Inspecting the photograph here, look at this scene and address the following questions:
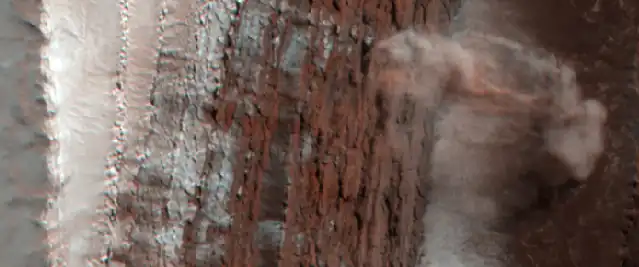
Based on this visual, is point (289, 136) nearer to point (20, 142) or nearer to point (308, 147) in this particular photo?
point (308, 147)

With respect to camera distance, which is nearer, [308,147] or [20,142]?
[20,142]

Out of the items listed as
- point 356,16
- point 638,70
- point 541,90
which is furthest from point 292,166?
point 638,70

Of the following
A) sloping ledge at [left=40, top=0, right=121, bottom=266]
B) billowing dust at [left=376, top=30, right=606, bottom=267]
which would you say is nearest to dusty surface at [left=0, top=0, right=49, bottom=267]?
sloping ledge at [left=40, top=0, right=121, bottom=266]

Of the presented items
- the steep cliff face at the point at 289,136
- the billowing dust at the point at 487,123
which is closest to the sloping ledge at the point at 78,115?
the steep cliff face at the point at 289,136

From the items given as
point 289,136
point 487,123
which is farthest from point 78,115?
point 487,123

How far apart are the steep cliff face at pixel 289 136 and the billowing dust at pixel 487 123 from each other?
0.06 ft

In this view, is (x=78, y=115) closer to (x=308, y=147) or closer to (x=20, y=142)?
(x=20, y=142)

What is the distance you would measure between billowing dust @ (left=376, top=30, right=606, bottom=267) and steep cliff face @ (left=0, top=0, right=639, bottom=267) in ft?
0.06

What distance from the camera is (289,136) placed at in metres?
0.65

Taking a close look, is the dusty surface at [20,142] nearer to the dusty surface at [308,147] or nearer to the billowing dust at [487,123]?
the dusty surface at [308,147]

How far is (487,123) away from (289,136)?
0.86ft

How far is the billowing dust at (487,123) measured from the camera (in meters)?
0.72

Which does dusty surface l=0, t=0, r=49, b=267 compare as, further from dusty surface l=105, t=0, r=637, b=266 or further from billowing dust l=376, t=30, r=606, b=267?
billowing dust l=376, t=30, r=606, b=267

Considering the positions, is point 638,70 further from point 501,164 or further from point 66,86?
point 66,86
